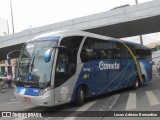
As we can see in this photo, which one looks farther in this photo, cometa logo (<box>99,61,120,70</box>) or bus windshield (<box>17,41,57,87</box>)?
cometa logo (<box>99,61,120,70</box>)

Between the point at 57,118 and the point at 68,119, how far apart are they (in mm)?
492

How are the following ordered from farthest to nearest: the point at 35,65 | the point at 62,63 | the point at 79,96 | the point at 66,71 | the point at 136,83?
the point at 136,83
the point at 79,96
the point at 66,71
the point at 62,63
the point at 35,65

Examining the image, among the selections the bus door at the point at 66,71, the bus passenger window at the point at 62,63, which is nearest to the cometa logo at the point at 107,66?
the bus door at the point at 66,71

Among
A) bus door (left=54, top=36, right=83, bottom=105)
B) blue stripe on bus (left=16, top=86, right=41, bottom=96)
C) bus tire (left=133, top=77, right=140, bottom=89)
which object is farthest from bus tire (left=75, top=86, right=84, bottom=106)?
bus tire (left=133, top=77, right=140, bottom=89)

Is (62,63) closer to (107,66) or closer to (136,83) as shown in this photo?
(107,66)

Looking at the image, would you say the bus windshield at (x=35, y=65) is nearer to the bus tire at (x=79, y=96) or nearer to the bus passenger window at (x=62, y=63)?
the bus passenger window at (x=62, y=63)

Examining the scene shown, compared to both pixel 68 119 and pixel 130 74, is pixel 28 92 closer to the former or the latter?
pixel 68 119

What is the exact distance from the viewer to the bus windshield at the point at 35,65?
405 inches

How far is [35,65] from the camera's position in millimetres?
10633

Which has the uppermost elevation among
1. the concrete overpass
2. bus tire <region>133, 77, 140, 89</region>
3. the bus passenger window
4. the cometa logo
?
the concrete overpass

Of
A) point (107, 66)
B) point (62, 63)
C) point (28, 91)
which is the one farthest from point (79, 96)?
point (107, 66)

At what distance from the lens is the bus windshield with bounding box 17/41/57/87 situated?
1030 centimetres

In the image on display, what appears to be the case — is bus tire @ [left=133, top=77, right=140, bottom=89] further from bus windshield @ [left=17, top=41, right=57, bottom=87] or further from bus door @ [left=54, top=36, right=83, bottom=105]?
bus windshield @ [left=17, top=41, right=57, bottom=87]

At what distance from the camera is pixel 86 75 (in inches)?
495
